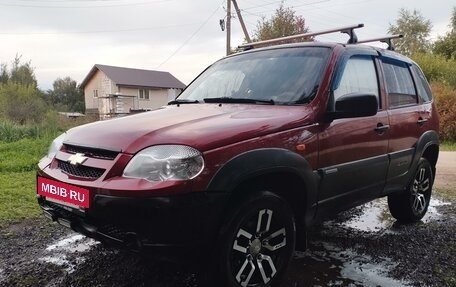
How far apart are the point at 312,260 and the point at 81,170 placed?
2174 millimetres

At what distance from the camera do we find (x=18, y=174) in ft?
24.2

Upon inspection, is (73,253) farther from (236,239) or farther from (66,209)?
(236,239)

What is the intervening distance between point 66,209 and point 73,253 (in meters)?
1.25

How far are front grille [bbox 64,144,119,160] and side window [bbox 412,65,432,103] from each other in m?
3.64

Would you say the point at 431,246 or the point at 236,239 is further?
the point at 431,246

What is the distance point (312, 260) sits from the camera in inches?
153

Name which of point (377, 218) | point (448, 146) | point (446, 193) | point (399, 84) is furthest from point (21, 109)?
point (399, 84)

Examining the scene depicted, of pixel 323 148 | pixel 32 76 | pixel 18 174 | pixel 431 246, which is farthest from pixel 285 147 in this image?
pixel 32 76

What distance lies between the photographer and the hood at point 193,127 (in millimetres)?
2727

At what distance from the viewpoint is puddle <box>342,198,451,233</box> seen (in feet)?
16.4

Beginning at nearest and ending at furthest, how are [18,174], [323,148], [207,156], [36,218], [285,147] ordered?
1. [207,156]
2. [285,147]
3. [323,148]
4. [36,218]
5. [18,174]

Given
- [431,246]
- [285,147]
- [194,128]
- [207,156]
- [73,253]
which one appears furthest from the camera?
[431,246]

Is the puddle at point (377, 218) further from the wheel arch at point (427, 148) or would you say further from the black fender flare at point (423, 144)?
the black fender flare at point (423, 144)

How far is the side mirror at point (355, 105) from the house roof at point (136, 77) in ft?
144
